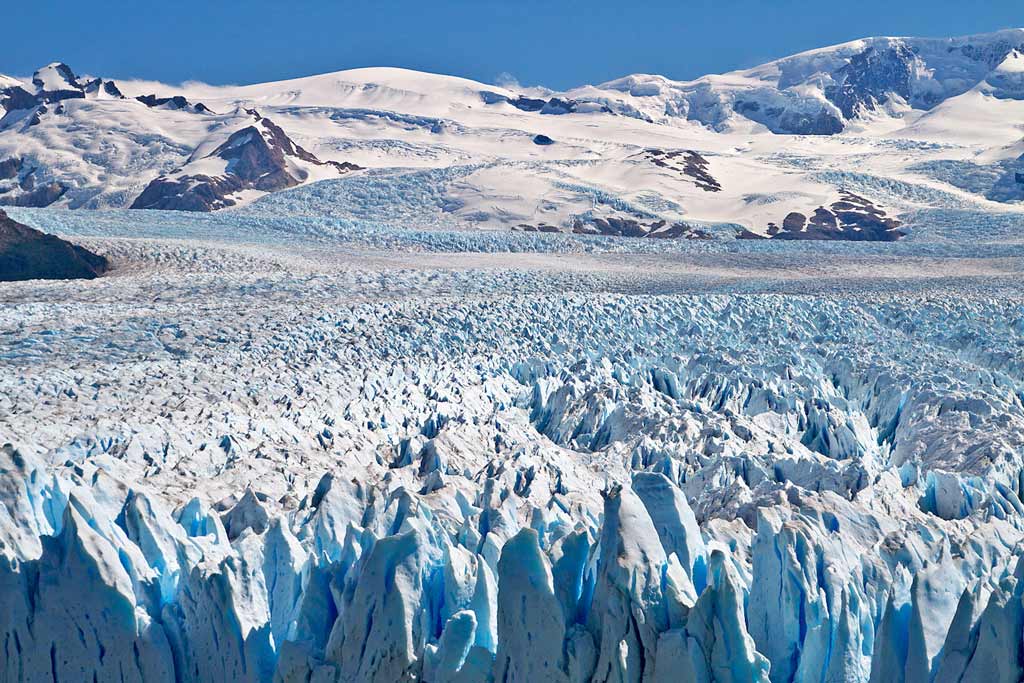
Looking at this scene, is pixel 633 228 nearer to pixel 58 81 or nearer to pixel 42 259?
pixel 42 259

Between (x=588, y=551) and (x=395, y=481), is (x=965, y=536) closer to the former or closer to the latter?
(x=588, y=551)

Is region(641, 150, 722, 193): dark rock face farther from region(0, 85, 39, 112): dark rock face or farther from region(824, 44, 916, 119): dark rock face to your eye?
region(824, 44, 916, 119): dark rock face

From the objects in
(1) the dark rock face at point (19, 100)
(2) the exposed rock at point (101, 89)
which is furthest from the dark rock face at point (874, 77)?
(1) the dark rock face at point (19, 100)

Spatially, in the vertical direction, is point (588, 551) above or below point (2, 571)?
above

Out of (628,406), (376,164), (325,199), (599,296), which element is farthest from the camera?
(376,164)

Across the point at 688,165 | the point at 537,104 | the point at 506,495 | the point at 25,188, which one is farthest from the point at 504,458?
the point at 537,104

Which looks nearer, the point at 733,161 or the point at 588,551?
the point at 588,551

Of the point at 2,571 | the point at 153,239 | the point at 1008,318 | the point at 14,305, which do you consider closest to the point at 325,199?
the point at 153,239
